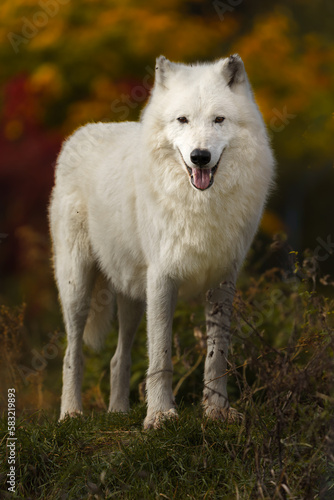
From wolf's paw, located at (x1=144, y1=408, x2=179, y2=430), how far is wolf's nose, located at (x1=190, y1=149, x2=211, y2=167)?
1.34 metres

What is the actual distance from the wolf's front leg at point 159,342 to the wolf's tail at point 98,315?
101cm

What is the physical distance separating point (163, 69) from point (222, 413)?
1974 millimetres

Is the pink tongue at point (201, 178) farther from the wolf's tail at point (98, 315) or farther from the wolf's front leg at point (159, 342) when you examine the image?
the wolf's tail at point (98, 315)

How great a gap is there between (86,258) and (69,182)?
572 millimetres

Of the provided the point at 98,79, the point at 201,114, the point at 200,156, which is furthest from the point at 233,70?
the point at 98,79

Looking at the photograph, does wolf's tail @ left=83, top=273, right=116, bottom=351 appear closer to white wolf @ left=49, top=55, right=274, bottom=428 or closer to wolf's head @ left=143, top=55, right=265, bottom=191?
white wolf @ left=49, top=55, right=274, bottom=428

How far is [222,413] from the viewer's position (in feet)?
11.6

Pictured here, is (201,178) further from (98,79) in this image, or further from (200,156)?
(98,79)

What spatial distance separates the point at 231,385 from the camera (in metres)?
4.91

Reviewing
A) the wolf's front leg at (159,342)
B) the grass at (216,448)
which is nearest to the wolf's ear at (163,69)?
the wolf's front leg at (159,342)

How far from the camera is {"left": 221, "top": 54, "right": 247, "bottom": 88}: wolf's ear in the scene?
140 inches

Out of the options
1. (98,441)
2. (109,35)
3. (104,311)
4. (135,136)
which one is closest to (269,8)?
(109,35)

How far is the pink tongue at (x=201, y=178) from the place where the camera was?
3326mm

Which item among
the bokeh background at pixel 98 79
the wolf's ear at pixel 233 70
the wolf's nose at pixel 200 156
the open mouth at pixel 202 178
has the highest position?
the bokeh background at pixel 98 79
